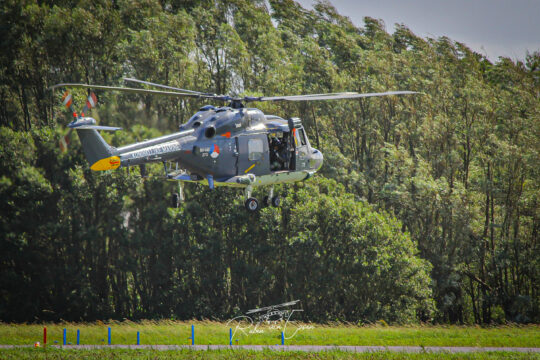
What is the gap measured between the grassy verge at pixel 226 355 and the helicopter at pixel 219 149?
621 centimetres

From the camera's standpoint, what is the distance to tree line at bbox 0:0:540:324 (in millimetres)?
44938

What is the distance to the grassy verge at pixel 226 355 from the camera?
2641 cm

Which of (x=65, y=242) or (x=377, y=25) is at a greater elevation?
(x=377, y=25)

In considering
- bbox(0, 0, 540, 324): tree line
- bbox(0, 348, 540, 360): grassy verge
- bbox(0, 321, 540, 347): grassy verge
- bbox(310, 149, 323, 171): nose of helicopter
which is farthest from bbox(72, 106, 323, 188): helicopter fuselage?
bbox(0, 0, 540, 324): tree line

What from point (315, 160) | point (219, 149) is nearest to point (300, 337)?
point (315, 160)

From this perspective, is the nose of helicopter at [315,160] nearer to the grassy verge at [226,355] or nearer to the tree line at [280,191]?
the grassy verge at [226,355]

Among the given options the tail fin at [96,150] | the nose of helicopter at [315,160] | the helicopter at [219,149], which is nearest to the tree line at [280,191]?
the nose of helicopter at [315,160]

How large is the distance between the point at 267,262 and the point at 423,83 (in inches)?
664

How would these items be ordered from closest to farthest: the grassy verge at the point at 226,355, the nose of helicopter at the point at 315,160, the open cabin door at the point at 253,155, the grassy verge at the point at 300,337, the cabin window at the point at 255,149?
the open cabin door at the point at 253,155 → the cabin window at the point at 255,149 → the grassy verge at the point at 226,355 → the nose of helicopter at the point at 315,160 → the grassy verge at the point at 300,337

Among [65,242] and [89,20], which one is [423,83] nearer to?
[89,20]

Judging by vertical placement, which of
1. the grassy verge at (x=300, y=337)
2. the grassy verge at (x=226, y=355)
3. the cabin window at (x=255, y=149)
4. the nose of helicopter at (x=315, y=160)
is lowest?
the grassy verge at (x=300, y=337)

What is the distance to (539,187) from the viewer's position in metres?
46.8

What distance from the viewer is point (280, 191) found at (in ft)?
153

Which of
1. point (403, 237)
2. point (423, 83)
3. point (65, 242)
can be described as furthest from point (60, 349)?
point (423, 83)
